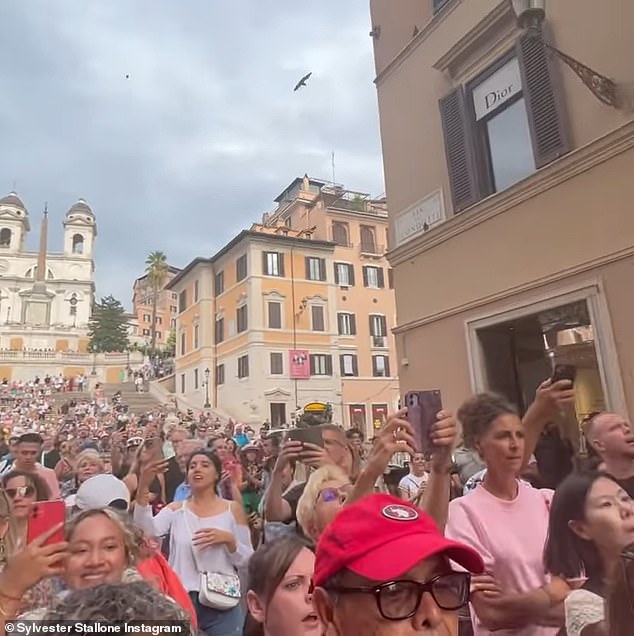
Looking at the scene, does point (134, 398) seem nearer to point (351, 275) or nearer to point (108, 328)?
point (351, 275)

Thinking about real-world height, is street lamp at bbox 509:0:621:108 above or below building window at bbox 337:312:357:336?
below

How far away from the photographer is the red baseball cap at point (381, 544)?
1.35 m

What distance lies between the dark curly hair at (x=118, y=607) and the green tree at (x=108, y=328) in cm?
7035

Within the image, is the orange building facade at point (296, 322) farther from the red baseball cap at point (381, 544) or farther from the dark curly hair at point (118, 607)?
the red baseball cap at point (381, 544)

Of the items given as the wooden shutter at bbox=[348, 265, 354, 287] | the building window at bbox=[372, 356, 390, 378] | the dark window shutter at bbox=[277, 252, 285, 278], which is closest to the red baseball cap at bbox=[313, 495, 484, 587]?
the dark window shutter at bbox=[277, 252, 285, 278]

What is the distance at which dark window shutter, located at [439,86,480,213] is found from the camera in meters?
8.66

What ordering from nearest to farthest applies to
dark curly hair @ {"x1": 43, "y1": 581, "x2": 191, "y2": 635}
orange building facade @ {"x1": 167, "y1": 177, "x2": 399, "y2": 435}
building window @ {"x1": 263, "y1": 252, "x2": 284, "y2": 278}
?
dark curly hair @ {"x1": 43, "y1": 581, "x2": 191, "y2": 635} → orange building facade @ {"x1": 167, "y1": 177, "x2": 399, "y2": 435} → building window @ {"x1": 263, "y1": 252, "x2": 284, "y2": 278}

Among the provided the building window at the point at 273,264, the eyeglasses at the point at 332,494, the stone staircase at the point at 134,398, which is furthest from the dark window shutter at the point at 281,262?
the eyeglasses at the point at 332,494

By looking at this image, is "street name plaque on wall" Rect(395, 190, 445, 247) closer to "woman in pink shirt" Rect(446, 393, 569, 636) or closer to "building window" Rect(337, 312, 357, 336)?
"woman in pink shirt" Rect(446, 393, 569, 636)

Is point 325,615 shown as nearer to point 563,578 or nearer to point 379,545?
point 379,545

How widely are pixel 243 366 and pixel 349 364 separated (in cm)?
697

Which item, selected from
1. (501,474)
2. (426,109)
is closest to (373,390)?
(426,109)

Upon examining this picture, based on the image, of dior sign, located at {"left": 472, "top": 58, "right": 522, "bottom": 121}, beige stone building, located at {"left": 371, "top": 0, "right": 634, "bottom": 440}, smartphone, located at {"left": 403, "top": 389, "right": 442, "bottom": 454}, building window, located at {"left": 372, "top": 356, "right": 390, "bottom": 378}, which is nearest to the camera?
smartphone, located at {"left": 403, "top": 389, "right": 442, "bottom": 454}

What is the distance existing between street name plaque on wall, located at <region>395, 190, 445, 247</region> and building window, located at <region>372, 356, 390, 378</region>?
1067 inches
